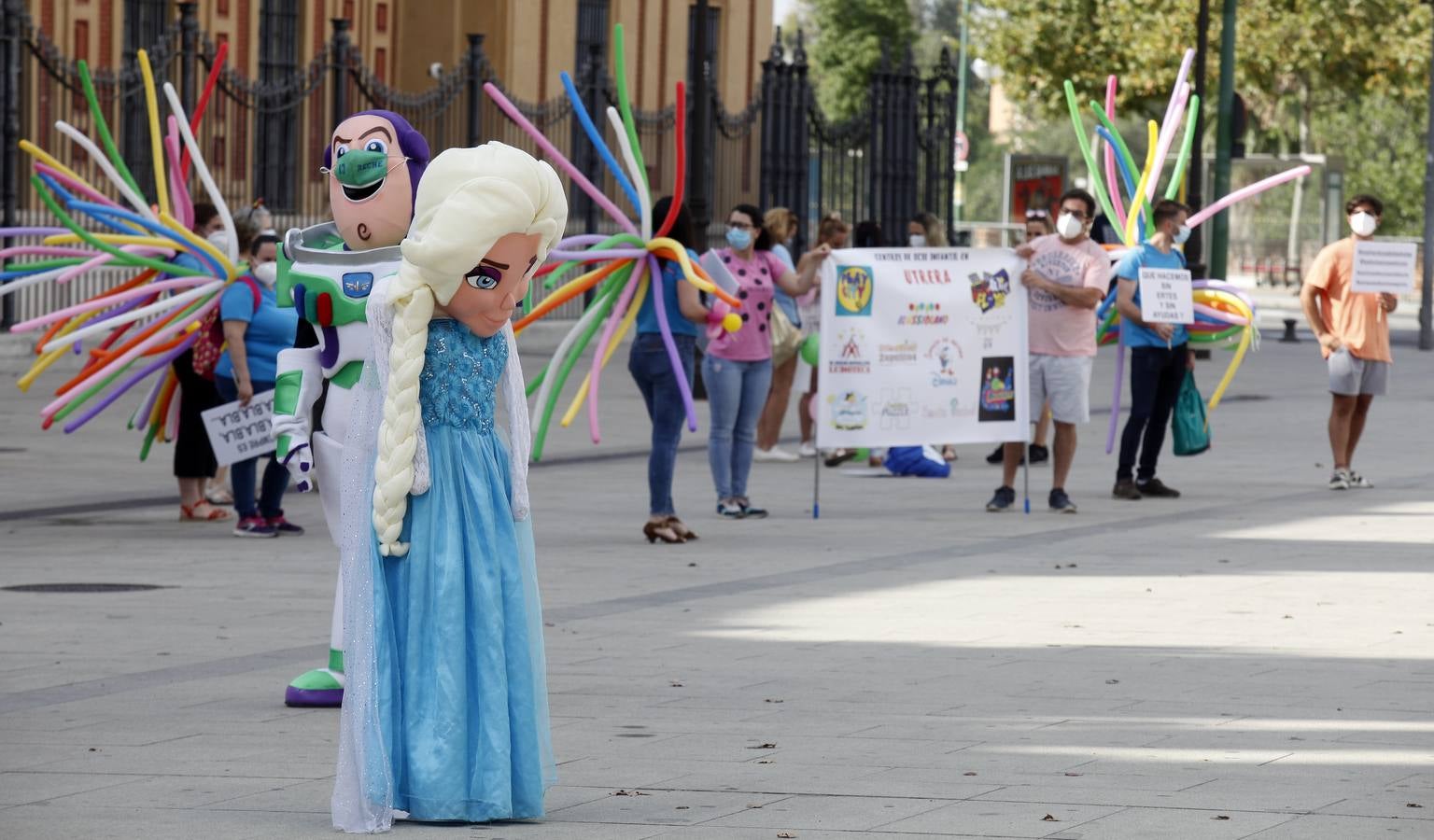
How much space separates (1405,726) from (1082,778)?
4.62 ft

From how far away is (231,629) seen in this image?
9.38 m

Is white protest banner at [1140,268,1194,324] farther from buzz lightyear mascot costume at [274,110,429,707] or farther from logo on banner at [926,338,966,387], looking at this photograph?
buzz lightyear mascot costume at [274,110,429,707]

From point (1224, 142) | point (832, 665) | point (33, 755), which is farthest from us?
point (1224, 142)

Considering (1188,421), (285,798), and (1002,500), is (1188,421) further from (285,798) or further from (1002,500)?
(285,798)

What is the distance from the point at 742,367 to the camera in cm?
1316

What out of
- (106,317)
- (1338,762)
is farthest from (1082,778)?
(106,317)

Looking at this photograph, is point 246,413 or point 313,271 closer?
point 313,271

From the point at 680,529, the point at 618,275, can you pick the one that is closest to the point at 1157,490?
the point at 680,529

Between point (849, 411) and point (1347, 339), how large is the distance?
139 inches

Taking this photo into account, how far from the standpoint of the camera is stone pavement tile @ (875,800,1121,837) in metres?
5.93

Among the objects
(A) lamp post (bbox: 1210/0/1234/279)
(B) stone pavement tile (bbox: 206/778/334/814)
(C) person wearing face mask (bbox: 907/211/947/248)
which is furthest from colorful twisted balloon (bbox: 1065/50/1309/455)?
(A) lamp post (bbox: 1210/0/1234/279)

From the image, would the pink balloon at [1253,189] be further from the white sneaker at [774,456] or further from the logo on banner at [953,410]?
the white sneaker at [774,456]

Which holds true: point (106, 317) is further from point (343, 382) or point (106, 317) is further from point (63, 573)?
point (343, 382)

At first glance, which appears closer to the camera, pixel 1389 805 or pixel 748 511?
pixel 1389 805
